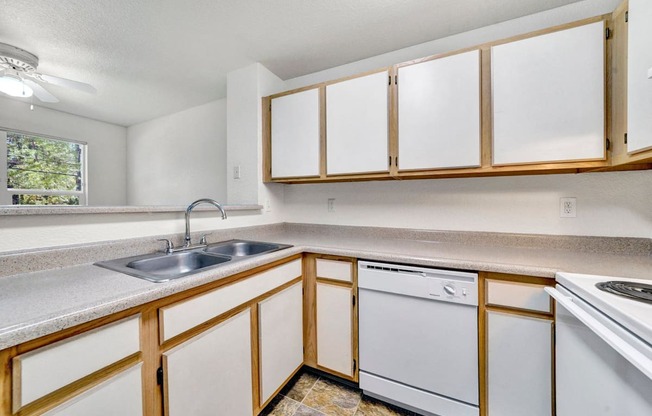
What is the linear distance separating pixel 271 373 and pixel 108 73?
9.87ft

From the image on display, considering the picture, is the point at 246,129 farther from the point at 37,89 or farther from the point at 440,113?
the point at 37,89

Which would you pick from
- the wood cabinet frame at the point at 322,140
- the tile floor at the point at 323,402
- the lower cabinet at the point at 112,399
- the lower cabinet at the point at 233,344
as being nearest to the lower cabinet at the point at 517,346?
the tile floor at the point at 323,402

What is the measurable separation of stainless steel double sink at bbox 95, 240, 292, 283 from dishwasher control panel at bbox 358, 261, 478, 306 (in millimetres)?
536

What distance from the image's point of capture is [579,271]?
1030 millimetres

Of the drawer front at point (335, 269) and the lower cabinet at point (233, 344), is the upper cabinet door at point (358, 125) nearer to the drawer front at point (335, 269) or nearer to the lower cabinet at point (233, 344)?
the drawer front at point (335, 269)

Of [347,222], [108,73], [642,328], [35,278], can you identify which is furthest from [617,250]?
[108,73]

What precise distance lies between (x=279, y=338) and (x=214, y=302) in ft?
1.82

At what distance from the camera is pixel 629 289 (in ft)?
2.67

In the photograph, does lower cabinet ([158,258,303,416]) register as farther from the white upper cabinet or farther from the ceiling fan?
the ceiling fan

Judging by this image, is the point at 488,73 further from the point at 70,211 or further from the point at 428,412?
the point at 70,211

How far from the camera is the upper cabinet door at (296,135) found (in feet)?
6.20

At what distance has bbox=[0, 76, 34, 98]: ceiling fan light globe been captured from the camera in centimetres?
188

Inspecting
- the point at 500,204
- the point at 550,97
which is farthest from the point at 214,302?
the point at 550,97

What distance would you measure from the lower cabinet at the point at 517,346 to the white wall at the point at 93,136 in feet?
17.1
